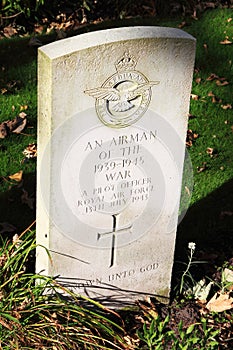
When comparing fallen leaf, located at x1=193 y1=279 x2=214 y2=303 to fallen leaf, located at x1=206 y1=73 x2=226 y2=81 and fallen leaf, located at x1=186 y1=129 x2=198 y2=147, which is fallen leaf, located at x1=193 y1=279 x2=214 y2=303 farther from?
fallen leaf, located at x1=206 y1=73 x2=226 y2=81

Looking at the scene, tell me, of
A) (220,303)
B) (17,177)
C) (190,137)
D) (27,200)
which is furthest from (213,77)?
(220,303)

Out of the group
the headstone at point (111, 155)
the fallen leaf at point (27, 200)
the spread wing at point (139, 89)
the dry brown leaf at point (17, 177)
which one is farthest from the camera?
the dry brown leaf at point (17, 177)

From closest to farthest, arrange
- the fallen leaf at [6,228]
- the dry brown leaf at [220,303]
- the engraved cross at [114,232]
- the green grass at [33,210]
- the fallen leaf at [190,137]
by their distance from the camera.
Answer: the green grass at [33,210], the engraved cross at [114,232], the dry brown leaf at [220,303], the fallen leaf at [6,228], the fallen leaf at [190,137]

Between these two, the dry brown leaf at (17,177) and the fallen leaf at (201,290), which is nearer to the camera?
the fallen leaf at (201,290)

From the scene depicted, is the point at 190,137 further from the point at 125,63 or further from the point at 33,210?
the point at 125,63

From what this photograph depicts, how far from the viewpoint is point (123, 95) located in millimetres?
3629

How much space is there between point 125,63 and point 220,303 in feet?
5.27

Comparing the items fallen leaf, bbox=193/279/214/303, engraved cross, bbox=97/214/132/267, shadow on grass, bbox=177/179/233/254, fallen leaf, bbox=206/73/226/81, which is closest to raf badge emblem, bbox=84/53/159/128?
engraved cross, bbox=97/214/132/267

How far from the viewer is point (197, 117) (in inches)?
244

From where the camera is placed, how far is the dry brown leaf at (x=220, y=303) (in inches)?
172

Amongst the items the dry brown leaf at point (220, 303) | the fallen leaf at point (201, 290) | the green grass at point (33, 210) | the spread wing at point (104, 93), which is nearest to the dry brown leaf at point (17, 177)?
the green grass at point (33, 210)

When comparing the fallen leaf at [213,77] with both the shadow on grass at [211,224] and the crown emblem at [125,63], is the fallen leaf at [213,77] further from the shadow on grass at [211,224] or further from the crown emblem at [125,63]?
the crown emblem at [125,63]

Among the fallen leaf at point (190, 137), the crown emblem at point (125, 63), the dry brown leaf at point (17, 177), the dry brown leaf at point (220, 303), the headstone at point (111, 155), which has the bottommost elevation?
the dry brown leaf at point (220, 303)

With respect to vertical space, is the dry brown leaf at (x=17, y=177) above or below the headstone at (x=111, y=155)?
below
